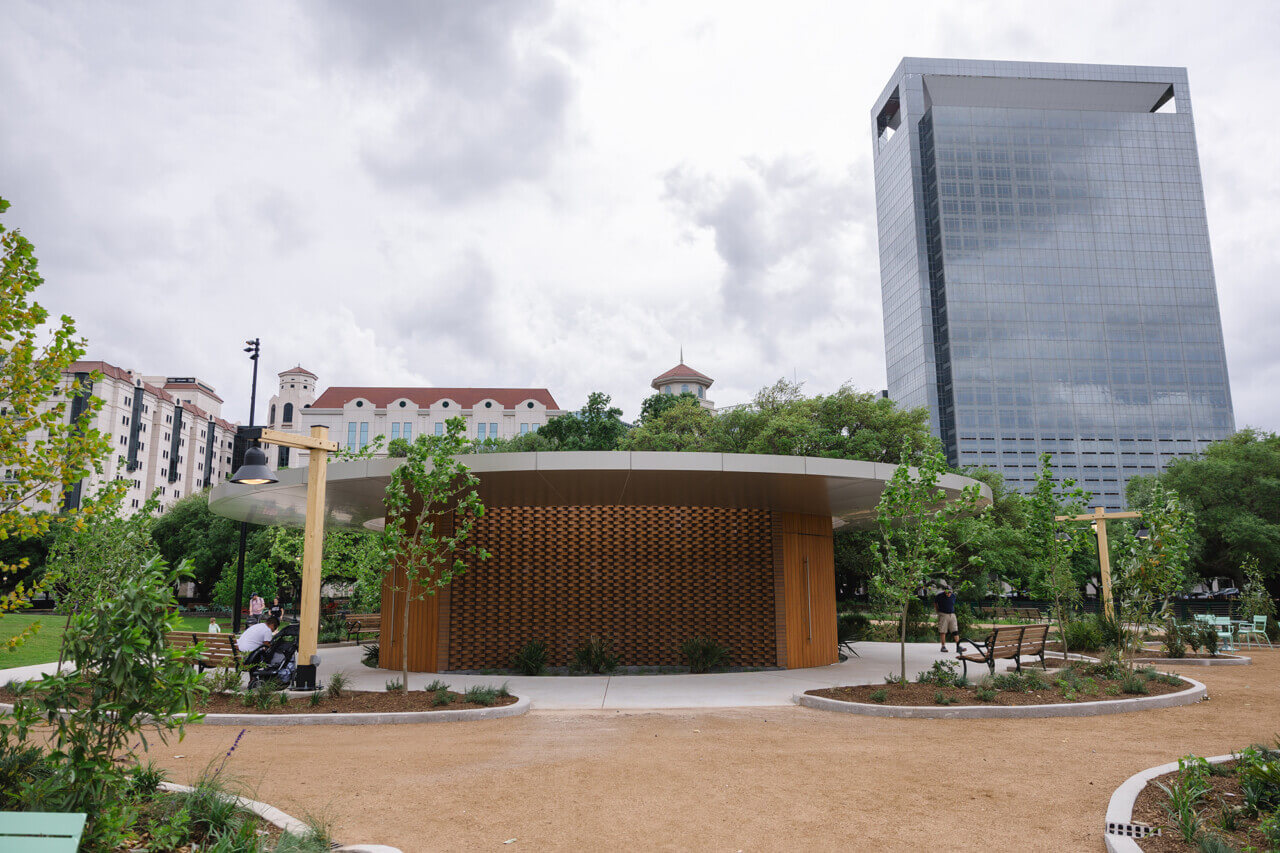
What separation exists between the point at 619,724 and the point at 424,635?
22.2 feet

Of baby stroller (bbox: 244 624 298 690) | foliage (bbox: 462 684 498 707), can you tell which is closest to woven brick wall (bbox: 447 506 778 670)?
baby stroller (bbox: 244 624 298 690)

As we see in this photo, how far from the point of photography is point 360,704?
30.7 ft

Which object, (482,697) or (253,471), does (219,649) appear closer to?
(253,471)

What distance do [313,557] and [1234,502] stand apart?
35674 millimetres

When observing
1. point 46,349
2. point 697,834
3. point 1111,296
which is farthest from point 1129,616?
point 1111,296

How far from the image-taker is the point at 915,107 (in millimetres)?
126000

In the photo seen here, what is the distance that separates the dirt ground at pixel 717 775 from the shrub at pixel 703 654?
185 inches

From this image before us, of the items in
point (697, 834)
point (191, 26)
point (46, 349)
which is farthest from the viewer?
point (191, 26)

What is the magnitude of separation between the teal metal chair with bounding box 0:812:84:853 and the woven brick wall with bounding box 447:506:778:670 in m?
11.4

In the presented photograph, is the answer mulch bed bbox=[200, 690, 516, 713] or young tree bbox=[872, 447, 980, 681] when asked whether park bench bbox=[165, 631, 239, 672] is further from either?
young tree bbox=[872, 447, 980, 681]

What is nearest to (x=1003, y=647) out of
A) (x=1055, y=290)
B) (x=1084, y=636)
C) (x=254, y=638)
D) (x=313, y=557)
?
(x=1084, y=636)

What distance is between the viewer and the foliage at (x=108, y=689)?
3.66 metres

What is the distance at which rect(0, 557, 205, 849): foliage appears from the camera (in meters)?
3.66

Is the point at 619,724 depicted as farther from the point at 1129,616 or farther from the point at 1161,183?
the point at 1161,183
